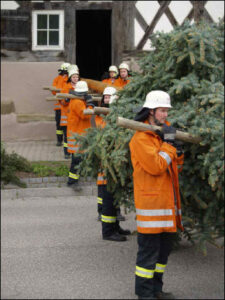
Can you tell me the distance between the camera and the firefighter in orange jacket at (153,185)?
5664 mm

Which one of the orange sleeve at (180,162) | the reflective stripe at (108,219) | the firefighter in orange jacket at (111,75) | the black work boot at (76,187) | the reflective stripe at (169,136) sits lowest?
the reflective stripe at (108,219)

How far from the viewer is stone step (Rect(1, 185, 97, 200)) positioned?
1095 cm

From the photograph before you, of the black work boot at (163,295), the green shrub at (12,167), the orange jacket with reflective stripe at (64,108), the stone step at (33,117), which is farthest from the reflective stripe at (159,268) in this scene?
the stone step at (33,117)

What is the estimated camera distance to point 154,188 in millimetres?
5723

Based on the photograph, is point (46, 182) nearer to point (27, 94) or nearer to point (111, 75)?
point (111, 75)

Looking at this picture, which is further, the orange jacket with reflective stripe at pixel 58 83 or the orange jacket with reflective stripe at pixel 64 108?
the orange jacket with reflective stripe at pixel 58 83

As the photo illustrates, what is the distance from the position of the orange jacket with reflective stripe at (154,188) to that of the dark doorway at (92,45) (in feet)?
58.0

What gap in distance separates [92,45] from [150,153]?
1878 cm

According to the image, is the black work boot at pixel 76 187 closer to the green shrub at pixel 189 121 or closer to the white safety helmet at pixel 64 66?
the green shrub at pixel 189 121

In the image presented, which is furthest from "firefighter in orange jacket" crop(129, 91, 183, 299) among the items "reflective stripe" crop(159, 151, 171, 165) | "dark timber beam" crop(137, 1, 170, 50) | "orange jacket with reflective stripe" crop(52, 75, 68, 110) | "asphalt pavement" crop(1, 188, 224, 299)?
"dark timber beam" crop(137, 1, 170, 50)

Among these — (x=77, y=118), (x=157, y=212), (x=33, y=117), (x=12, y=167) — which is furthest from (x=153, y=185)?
(x=33, y=117)

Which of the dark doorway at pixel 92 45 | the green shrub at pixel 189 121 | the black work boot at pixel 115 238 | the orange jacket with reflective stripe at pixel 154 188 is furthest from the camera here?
the dark doorway at pixel 92 45

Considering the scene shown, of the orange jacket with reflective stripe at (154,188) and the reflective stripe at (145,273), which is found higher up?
the orange jacket with reflective stripe at (154,188)

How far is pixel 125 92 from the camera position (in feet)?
23.5
